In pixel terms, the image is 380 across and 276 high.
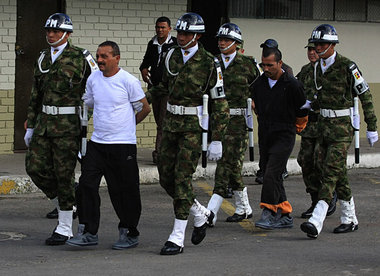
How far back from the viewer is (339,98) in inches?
388

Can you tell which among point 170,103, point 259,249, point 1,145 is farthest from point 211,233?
point 1,145

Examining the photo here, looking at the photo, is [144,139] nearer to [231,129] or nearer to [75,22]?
[75,22]

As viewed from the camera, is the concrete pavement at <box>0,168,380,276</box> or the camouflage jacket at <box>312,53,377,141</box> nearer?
the concrete pavement at <box>0,168,380,276</box>

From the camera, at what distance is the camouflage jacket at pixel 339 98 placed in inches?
387

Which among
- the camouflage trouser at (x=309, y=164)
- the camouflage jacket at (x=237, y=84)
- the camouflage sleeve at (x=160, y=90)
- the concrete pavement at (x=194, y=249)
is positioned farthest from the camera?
the camouflage trouser at (x=309, y=164)

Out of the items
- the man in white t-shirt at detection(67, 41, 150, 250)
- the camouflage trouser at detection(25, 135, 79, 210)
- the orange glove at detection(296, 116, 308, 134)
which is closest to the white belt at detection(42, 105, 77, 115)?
the camouflage trouser at detection(25, 135, 79, 210)

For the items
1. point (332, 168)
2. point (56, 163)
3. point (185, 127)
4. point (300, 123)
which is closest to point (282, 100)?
point (300, 123)

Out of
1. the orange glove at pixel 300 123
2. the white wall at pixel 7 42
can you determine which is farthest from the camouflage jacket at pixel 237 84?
the white wall at pixel 7 42

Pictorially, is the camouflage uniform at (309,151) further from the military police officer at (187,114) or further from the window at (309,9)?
the window at (309,9)

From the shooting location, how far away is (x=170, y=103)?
895 centimetres

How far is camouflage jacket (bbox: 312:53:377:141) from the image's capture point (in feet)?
32.2

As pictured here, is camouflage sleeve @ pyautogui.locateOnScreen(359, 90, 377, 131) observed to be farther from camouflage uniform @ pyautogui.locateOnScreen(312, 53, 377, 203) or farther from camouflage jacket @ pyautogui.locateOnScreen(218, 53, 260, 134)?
camouflage jacket @ pyautogui.locateOnScreen(218, 53, 260, 134)

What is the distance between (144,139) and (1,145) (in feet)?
7.76

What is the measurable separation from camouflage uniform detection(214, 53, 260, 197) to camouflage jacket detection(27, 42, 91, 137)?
177 cm
